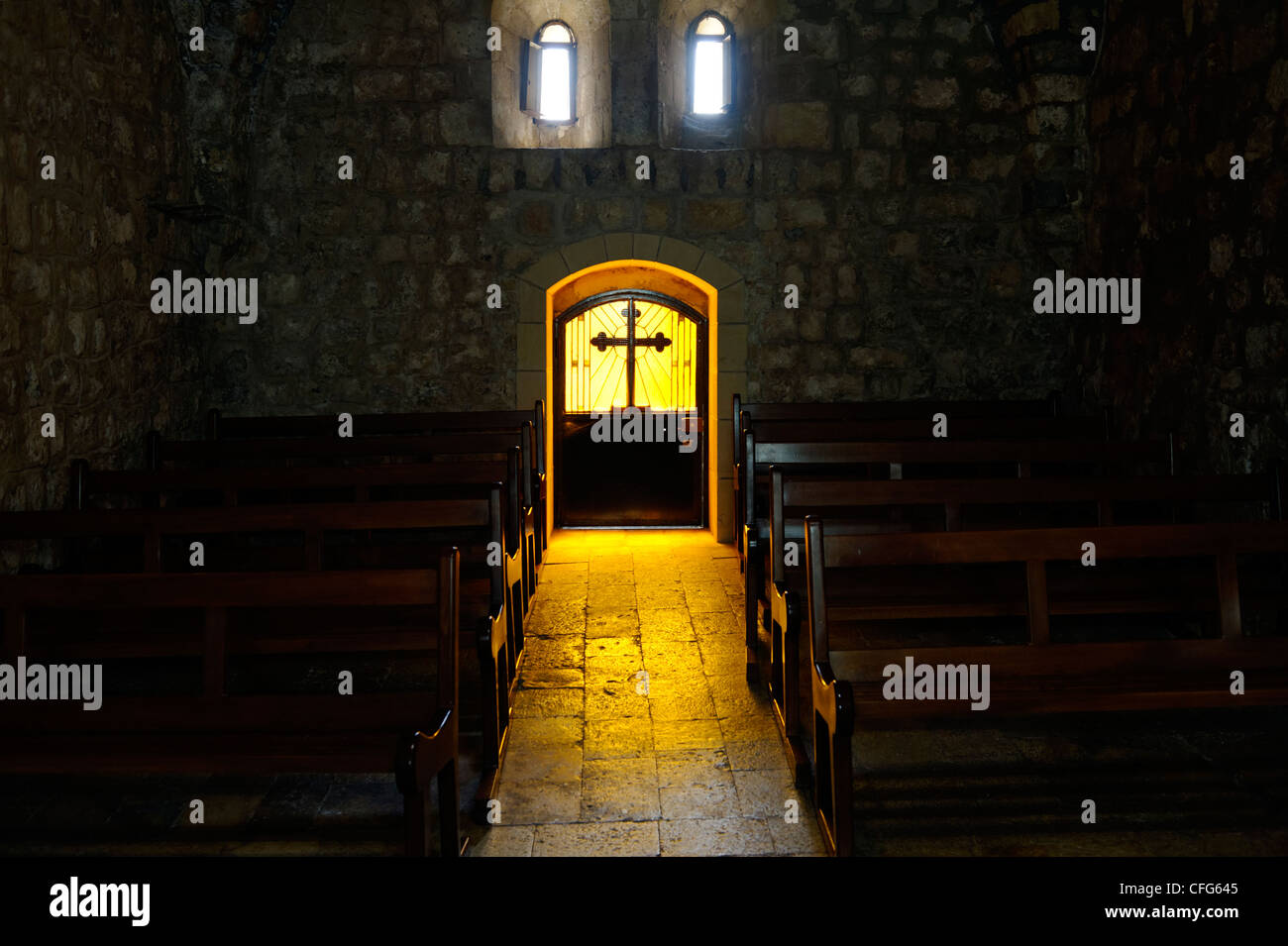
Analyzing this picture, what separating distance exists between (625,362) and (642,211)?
3.87 ft

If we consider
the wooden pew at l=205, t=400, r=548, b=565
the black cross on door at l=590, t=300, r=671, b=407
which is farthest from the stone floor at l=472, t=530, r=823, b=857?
the black cross on door at l=590, t=300, r=671, b=407

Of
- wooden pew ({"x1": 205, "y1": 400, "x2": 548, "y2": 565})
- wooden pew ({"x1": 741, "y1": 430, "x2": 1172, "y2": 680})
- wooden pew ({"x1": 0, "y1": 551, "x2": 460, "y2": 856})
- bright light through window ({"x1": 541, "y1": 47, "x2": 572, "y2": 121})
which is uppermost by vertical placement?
bright light through window ({"x1": 541, "y1": 47, "x2": 572, "y2": 121})

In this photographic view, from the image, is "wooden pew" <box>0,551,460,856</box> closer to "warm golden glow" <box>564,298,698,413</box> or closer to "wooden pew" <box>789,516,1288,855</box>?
"wooden pew" <box>789,516,1288,855</box>

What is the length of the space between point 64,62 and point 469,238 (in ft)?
8.80

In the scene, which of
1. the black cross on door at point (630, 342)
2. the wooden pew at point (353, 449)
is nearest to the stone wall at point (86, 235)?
the wooden pew at point (353, 449)

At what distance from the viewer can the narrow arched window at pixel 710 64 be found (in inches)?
288

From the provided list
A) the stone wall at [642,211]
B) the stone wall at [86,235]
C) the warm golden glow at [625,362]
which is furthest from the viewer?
the warm golden glow at [625,362]

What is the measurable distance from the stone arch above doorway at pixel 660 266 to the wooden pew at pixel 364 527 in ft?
7.41

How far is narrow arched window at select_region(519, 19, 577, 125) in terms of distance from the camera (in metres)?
7.33

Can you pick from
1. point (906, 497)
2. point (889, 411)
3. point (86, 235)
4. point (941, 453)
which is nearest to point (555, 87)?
point (889, 411)

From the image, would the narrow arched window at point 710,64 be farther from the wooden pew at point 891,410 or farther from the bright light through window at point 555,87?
the wooden pew at point 891,410

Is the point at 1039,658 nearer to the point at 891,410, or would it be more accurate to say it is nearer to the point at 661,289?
the point at 891,410

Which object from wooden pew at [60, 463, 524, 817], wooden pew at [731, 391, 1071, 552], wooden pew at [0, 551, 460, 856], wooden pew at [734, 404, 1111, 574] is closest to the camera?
wooden pew at [0, 551, 460, 856]

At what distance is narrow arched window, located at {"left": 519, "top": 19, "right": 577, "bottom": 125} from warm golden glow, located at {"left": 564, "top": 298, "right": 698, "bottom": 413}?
52.8 inches
